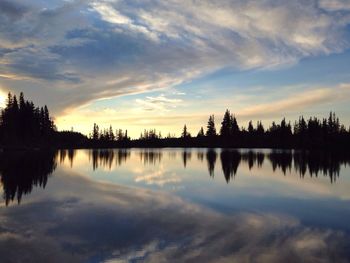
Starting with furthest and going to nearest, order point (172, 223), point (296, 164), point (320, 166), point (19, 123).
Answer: point (19, 123), point (296, 164), point (320, 166), point (172, 223)

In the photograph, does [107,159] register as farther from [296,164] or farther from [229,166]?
[296,164]

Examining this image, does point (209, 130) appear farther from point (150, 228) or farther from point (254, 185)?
point (150, 228)

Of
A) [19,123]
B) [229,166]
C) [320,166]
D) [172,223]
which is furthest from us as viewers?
[19,123]

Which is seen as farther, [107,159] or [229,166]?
[107,159]

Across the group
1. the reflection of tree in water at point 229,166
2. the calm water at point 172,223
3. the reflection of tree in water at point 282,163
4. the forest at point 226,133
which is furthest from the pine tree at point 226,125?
the calm water at point 172,223

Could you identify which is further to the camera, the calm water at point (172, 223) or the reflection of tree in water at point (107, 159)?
the reflection of tree in water at point (107, 159)

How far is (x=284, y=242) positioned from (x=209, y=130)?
15896 cm

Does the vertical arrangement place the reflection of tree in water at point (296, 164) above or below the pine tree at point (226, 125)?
below

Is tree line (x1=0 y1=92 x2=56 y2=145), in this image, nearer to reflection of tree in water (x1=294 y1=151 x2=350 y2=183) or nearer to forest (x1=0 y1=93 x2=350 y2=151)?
forest (x1=0 y1=93 x2=350 y2=151)

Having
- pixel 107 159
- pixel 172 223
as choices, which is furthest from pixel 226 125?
pixel 172 223

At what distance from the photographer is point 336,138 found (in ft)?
409

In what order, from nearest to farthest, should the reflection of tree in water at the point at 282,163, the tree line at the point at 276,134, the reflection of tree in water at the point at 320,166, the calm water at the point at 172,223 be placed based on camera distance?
the calm water at the point at 172,223
the reflection of tree in water at the point at 320,166
the reflection of tree in water at the point at 282,163
the tree line at the point at 276,134

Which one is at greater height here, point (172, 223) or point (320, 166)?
point (320, 166)

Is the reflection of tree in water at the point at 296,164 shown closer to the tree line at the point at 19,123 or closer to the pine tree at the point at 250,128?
the tree line at the point at 19,123
